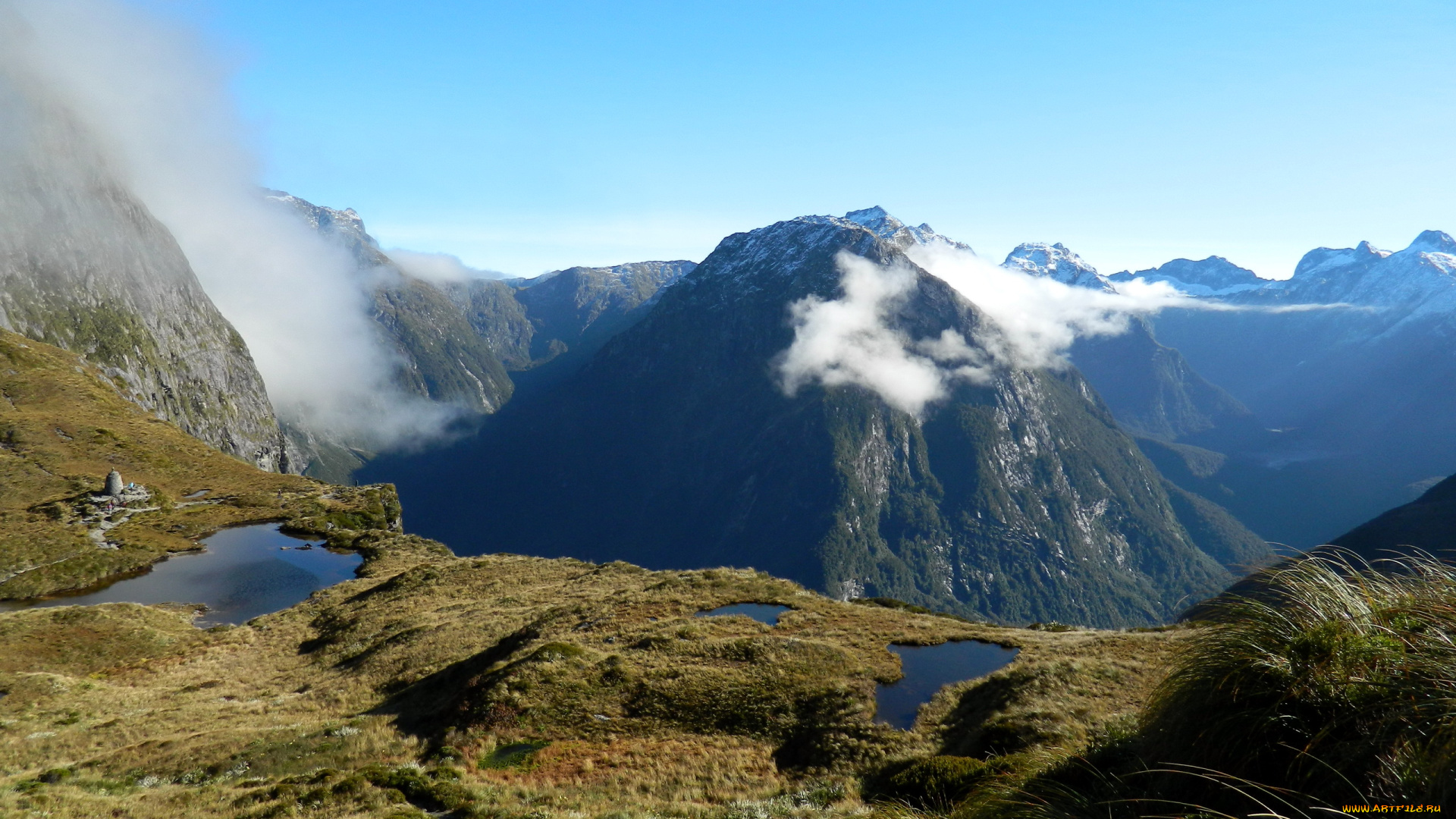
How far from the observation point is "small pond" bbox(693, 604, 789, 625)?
1700 inches

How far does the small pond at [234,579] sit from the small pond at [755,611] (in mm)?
51872

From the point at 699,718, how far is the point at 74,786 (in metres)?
24.4

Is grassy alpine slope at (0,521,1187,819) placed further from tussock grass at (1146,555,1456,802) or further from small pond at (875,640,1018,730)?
tussock grass at (1146,555,1456,802)

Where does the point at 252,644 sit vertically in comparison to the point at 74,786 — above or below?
below

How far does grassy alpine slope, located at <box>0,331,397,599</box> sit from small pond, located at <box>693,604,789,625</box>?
79.8 metres

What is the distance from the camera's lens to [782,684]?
3092 centimetres

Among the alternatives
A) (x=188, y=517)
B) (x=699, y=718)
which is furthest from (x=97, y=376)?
(x=699, y=718)

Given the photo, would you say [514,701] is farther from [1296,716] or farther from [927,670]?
[1296,716]

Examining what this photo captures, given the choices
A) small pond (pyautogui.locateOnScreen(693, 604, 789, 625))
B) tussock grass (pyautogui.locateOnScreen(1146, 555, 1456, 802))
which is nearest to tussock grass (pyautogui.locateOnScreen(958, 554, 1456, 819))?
tussock grass (pyautogui.locateOnScreen(1146, 555, 1456, 802))

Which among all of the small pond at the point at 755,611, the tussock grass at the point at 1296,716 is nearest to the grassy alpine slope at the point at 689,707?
the tussock grass at the point at 1296,716

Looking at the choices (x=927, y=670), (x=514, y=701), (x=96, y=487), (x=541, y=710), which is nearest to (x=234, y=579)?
(x=96, y=487)

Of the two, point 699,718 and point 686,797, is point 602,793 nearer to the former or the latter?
point 686,797

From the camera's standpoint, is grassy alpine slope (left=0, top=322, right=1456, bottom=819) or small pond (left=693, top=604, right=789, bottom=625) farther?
small pond (left=693, top=604, right=789, bottom=625)

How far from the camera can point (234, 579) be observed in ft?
256
